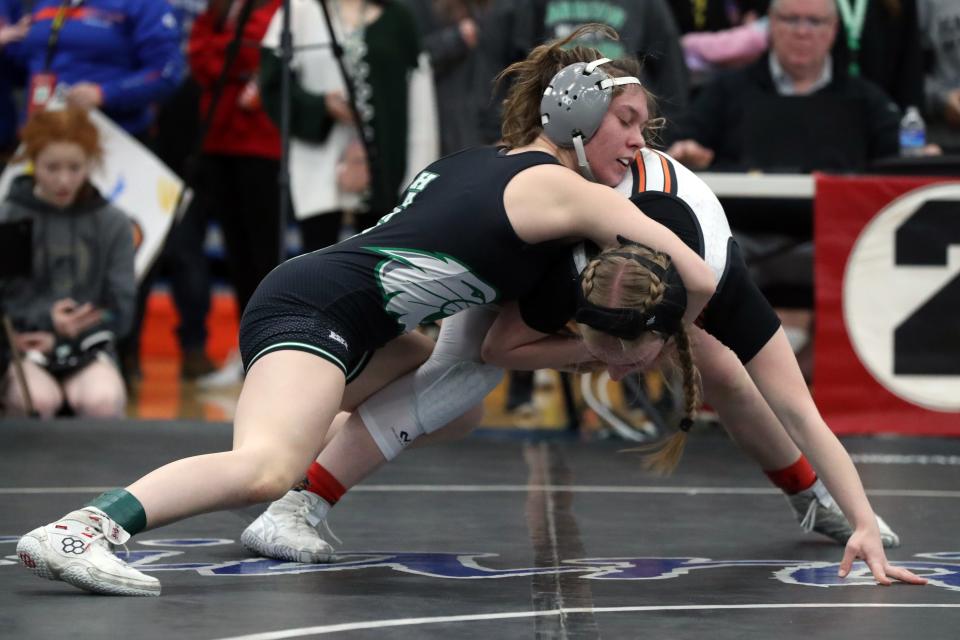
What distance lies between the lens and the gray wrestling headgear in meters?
3.64

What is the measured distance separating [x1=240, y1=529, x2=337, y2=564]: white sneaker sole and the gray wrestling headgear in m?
1.01

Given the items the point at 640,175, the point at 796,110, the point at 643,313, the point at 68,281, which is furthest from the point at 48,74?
the point at 643,313

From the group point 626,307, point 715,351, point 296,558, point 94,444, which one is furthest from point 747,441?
point 94,444

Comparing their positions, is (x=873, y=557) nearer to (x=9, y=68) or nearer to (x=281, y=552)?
(x=281, y=552)

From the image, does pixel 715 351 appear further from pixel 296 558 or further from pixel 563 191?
pixel 296 558

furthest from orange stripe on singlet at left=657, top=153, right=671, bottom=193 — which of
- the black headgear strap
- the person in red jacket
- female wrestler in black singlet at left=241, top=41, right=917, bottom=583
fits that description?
the person in red jacket

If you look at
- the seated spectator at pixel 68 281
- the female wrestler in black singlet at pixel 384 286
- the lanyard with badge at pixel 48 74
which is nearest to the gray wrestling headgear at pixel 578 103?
the female wrestler in black singlet at pixel 384 286

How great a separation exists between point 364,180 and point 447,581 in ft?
12.3

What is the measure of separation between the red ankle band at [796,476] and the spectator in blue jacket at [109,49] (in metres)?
3.99

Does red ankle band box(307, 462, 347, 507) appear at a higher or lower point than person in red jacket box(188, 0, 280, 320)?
lower

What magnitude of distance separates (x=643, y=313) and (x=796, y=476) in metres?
0.93

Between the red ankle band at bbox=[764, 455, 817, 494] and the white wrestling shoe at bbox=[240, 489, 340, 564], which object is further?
the red ankle band at bbox=[764, 455, 817, 494]

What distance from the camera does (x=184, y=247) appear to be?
28.1 ft

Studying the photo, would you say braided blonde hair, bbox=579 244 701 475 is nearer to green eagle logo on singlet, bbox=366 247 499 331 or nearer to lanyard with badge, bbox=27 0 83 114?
green eagle logo on singlet, bbox=366 247 499 331
